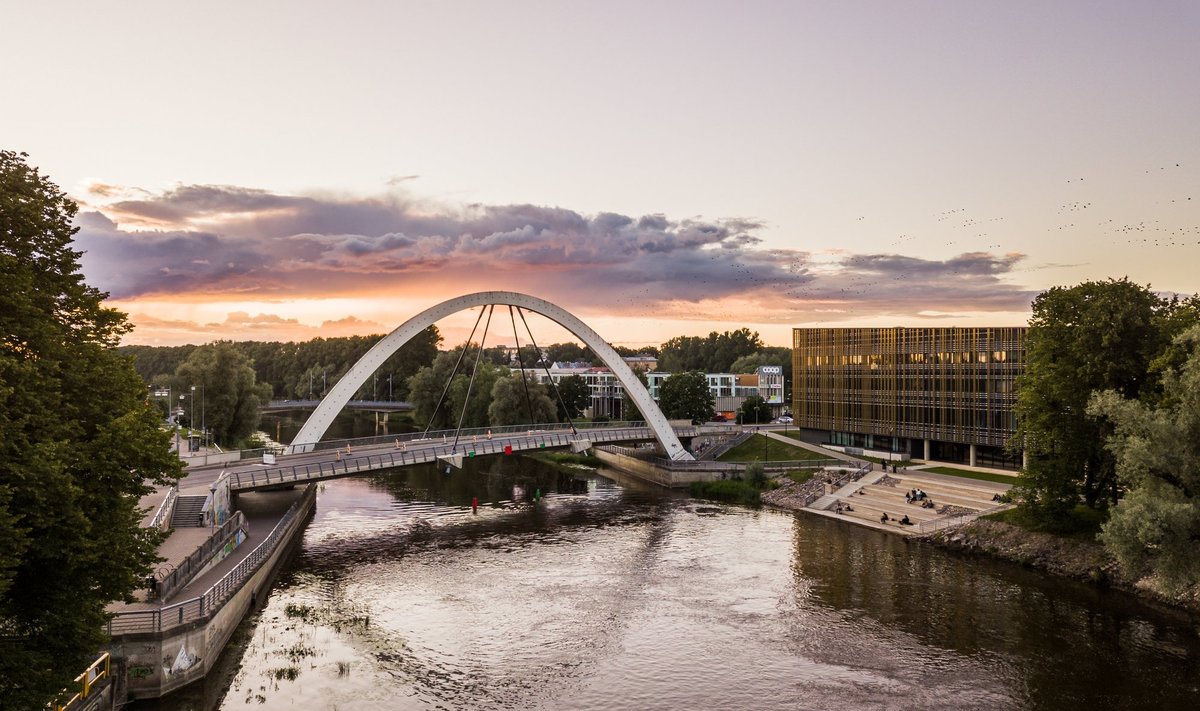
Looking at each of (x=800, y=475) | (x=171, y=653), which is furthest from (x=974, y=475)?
(x=171, y=653)

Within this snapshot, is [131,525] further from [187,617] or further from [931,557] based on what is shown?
[931,557]

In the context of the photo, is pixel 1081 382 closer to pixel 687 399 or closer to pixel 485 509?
pixel 485 509

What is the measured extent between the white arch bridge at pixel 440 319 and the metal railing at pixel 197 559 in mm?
14749

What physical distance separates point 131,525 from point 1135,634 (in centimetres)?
3672

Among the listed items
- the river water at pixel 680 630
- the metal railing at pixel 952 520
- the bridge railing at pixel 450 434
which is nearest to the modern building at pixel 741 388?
Result: the bridge railing at pixel 450 434

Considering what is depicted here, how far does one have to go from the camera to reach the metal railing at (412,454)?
4859cm

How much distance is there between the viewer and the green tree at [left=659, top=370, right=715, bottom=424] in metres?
108

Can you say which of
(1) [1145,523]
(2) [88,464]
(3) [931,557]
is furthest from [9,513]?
(3) [931,557]

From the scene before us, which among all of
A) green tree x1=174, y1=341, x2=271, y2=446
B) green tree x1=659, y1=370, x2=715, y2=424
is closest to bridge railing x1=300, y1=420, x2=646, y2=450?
green tree x1=174, y1=341, x2=271, y2=446

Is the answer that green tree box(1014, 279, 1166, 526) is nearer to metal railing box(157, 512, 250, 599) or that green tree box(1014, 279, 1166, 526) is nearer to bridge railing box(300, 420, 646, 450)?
bridge railing box(300, 420, 646, 450)

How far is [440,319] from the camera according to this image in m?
63.3

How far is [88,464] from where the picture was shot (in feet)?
64.1

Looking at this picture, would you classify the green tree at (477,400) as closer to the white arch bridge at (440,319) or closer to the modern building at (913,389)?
the white arch bridge at (440,319)

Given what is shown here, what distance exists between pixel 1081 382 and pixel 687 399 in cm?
6557
